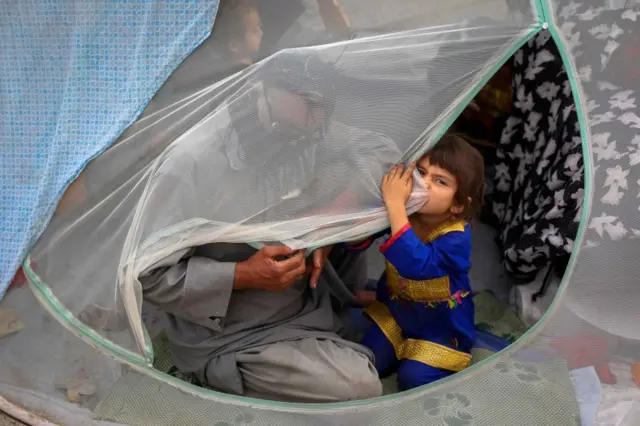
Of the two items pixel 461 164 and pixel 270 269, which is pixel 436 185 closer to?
pixel 461 164

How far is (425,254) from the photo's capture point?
124cm

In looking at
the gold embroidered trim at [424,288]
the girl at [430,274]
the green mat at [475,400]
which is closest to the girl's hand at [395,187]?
the girl at [430,274]

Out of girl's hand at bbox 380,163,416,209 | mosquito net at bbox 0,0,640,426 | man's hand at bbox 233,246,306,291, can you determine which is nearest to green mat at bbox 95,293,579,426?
mosquito net at bbox 0,0,640,426

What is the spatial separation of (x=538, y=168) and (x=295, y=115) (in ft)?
2.58

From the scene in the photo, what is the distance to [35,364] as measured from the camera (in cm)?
129

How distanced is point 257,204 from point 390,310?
49cm

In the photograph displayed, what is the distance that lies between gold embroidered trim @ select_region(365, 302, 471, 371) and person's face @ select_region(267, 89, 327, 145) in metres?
0.54

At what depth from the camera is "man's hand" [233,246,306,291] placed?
1173 millimetres

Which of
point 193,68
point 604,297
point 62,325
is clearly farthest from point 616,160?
point 62,325

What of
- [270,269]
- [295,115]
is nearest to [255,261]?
[270,269]

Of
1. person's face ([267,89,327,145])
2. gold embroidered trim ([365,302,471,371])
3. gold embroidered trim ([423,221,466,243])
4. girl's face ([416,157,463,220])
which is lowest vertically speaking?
gold embroidered trim ([365,302,471,371])

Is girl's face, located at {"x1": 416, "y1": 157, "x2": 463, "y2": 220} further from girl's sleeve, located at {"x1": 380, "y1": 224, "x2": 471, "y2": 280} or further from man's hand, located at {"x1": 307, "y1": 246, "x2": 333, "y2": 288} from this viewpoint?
man's hand, located at {"x1": 307, "y1": 246, "x2": 333, "y2": 288}

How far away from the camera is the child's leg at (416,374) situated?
137 centimetres

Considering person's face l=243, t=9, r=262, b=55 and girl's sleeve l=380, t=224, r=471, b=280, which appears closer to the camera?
person's face l=243, t=9, r=262, b=55
